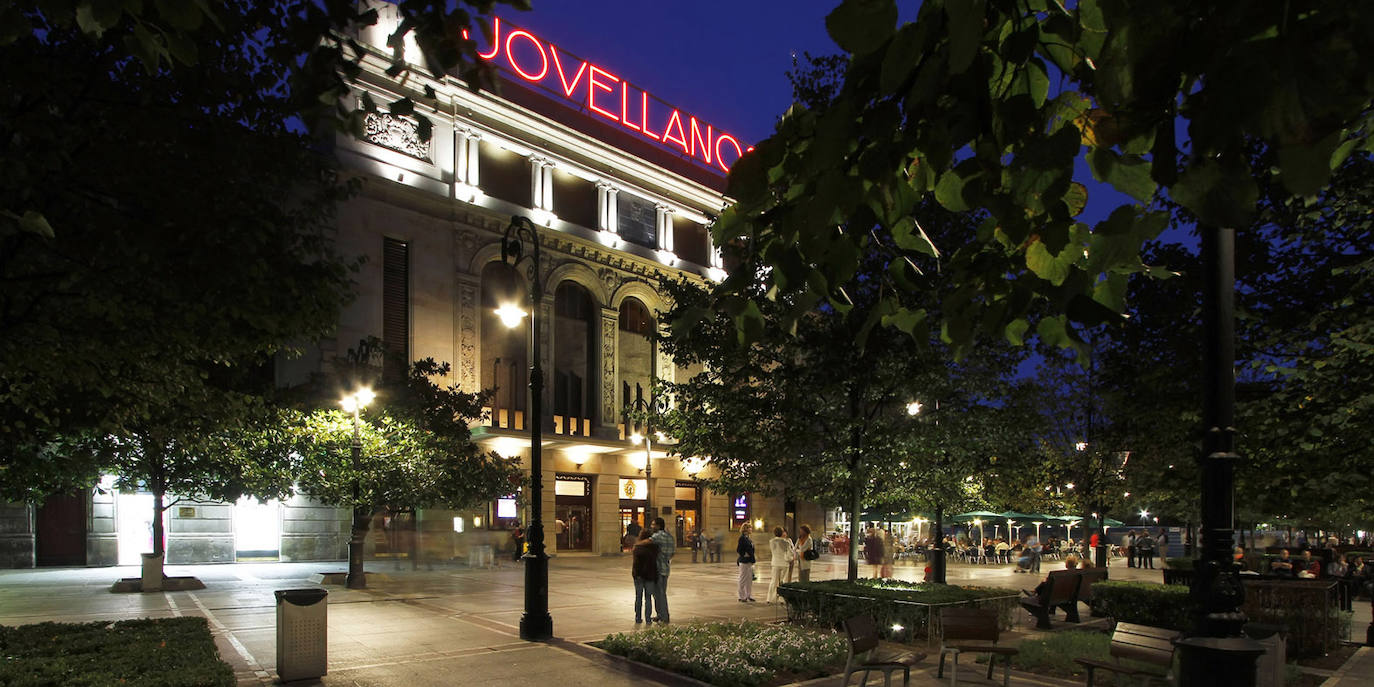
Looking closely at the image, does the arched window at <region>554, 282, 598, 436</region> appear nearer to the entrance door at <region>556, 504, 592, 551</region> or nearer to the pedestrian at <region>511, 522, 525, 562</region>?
the entrance door at <region>556, 504, 592, 551</region>

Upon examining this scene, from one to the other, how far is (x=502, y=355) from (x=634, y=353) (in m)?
7.69

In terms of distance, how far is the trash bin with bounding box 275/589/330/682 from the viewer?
10453 millimetres

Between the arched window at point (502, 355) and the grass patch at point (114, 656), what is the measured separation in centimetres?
2667

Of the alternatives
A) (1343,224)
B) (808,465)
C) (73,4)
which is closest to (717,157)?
(808,465)

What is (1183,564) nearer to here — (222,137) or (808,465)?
(808,465)

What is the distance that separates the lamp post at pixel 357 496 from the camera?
23578 millimetres

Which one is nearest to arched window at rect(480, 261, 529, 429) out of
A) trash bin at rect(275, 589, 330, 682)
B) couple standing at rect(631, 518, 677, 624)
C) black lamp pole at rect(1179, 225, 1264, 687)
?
couple standing at rect(631, 518, 677, 624)

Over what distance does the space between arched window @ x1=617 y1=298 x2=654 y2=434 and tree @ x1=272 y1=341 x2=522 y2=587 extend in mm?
16903

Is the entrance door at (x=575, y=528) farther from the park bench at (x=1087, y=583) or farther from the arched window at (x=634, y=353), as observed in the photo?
the park bench at (x=1087, y=583)

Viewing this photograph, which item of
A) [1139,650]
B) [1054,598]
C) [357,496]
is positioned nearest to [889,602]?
[1054,598]

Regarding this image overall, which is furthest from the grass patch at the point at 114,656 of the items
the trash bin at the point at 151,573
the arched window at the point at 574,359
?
the arched window at the point at 574,359

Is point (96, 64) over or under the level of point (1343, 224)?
over

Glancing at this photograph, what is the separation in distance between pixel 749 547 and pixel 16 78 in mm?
16643

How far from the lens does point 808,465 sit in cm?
1655
